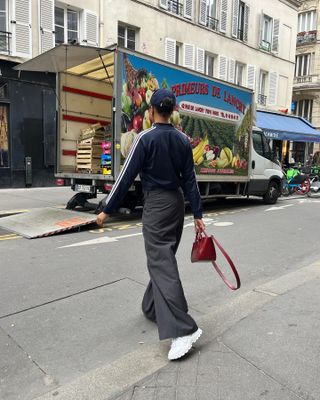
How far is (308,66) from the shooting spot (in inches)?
1353

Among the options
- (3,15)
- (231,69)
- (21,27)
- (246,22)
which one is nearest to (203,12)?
(231,69)

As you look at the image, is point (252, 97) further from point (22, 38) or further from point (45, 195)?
point (22, 38)

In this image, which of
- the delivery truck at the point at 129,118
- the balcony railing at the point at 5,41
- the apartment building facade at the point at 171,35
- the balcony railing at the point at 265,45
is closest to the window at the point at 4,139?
the apartment building facade at the point at 171,35

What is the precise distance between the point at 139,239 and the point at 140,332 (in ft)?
12.0

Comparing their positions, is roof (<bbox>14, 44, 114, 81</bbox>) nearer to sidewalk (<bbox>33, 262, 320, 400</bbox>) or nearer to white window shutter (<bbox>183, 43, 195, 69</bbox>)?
sidewalk (<bbox>33, 262, 320, 400</bbox>)

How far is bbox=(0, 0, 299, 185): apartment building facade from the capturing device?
13773 mm

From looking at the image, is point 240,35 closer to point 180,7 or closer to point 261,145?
point 180,7

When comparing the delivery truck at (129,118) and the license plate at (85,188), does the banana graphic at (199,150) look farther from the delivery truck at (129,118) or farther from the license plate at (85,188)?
the license plate at (85,188)

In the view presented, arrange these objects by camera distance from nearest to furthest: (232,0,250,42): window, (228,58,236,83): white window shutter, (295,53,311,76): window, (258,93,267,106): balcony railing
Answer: (232,0,250,42): window < (228,58,236,83): white window shutter < (258,93,267,106): balcony railing < (295,53,311,76): window

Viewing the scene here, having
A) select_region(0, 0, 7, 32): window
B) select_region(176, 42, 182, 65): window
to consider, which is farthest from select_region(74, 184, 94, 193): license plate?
select_region(176, 42, 182, 65): window

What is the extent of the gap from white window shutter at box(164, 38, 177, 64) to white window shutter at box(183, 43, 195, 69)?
0.65 metres

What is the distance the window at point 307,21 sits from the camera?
33562 millimetres

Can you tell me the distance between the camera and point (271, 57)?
77.4 feet

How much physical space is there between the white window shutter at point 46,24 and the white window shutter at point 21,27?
0.45 meters
